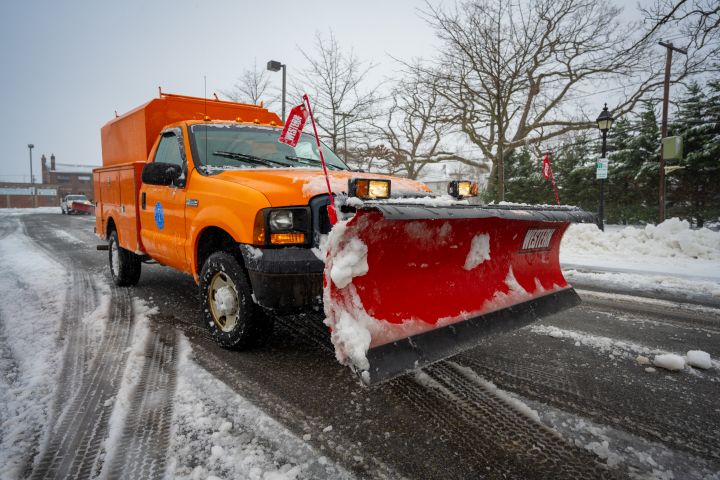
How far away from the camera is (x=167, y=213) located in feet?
13.4

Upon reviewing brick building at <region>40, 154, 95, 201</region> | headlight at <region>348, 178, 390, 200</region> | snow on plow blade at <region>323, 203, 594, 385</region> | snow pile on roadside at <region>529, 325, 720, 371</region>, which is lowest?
snow pile on roadside at <region>529, 325, 720, 371</region>

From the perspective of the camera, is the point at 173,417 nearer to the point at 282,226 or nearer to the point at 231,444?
the point at 231,444

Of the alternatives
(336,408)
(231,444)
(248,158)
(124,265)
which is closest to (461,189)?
(248,158)

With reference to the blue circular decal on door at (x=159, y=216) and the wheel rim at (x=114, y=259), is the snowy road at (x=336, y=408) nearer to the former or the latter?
the blue circular decal on door at (x=159, y=216)

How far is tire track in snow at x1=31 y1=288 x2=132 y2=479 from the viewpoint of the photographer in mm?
1907

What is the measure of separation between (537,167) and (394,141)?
8776 mm

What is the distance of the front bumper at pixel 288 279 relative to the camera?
8.73ft

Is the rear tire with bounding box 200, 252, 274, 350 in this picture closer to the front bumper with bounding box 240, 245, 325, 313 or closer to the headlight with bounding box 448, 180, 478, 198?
the front bumper with bounding box 240, 245, 325, 313

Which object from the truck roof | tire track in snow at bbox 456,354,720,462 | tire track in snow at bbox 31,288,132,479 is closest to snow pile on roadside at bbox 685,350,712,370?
tire track in snow at bbox 456,354,720,462

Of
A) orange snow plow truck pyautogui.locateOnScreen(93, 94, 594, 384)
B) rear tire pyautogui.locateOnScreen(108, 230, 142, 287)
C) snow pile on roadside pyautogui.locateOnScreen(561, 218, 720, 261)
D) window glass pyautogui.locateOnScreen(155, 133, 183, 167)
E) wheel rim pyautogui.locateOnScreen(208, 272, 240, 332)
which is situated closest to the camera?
orange snow plow truck pyautogui.locateOnScreen(93, 94, 594, 384)

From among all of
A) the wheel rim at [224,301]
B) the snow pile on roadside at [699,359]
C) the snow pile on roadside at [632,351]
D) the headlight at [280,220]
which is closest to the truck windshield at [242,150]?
the wheel rim at [224,301]

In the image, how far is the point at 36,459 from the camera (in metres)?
1.96

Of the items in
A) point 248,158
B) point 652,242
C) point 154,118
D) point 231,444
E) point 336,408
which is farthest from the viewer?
point 652,242

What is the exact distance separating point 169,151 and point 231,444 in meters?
3.27
